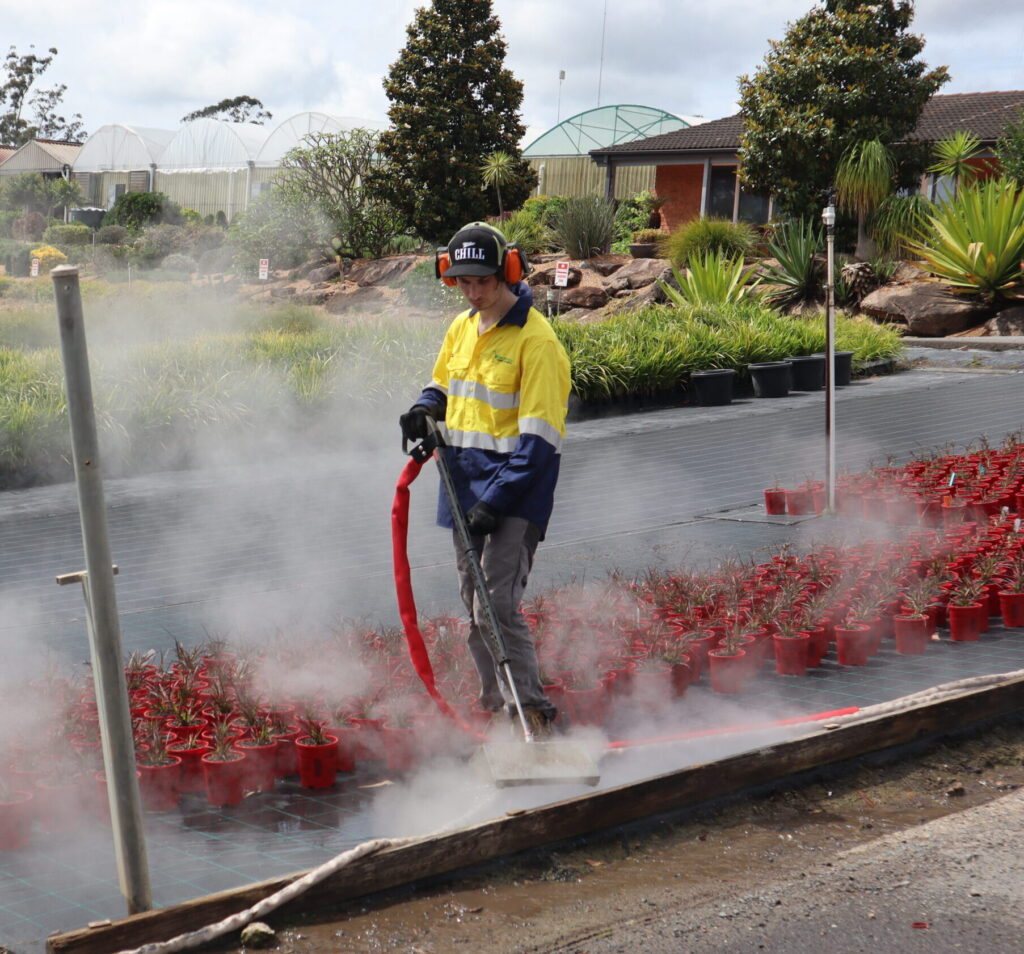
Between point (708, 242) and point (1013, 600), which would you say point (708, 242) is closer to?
point (708, 242)

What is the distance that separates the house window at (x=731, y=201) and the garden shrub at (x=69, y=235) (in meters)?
18.9

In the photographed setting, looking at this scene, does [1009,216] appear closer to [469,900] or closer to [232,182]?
[469,900]

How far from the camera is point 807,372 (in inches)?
623

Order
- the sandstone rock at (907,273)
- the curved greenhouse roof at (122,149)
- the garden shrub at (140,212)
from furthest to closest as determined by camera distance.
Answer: the curved greenhouse roof at (122,149)
the garden shrub at (140,212)
the sandstone rock at (907,273)

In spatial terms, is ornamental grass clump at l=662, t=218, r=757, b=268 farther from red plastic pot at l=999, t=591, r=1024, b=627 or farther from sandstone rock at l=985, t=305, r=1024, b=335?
red plastic pot at l=999, t=591, r=1024, b=627

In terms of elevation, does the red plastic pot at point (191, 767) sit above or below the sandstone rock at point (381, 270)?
below

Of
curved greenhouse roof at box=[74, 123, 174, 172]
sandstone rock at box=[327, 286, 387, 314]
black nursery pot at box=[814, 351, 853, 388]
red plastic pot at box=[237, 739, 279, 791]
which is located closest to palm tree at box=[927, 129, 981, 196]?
black nursery pot at box=[814, 351, 853, 388]

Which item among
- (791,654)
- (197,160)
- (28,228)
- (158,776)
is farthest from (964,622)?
(197,160)

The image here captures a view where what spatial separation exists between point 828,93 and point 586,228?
18.9ft

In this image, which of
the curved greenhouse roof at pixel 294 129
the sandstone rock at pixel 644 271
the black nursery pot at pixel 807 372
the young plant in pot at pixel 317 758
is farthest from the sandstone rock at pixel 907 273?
the curved greenhouse roof at pixel 294 129

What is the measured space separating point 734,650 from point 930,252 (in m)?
17.0

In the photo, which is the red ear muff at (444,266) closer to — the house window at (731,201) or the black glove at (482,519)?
the black glove at (482,519)

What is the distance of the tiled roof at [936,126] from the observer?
94.3 feet

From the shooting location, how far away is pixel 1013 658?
554cm
